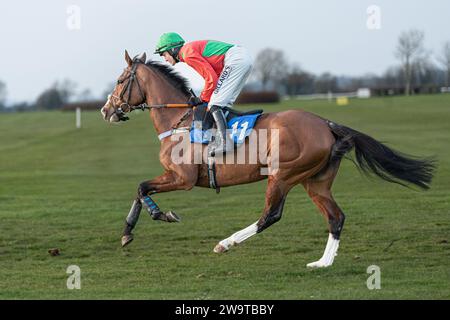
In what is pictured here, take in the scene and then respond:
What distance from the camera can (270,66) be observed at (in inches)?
3115

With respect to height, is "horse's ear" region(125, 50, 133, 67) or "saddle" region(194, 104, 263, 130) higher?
"horse's ear" region(125, 50, 133, 67)

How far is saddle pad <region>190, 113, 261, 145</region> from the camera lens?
8422 mm

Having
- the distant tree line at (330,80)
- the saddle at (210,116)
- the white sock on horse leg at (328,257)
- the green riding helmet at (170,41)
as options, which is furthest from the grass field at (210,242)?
the distant tree line at (330,80)

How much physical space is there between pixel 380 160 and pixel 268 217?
152cm

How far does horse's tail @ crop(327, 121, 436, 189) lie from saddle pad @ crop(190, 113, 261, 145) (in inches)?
35.9

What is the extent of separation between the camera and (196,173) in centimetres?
864

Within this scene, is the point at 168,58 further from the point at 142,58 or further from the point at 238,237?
the point at 238,237

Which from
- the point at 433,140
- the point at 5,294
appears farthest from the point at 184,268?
the point at 433,140

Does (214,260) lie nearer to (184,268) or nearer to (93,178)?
(184,268)

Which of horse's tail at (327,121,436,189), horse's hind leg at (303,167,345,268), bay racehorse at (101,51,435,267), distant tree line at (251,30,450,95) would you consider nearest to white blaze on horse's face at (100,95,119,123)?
bay racehorse at (101,51,435,267)

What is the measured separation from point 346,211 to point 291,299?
6.46 m

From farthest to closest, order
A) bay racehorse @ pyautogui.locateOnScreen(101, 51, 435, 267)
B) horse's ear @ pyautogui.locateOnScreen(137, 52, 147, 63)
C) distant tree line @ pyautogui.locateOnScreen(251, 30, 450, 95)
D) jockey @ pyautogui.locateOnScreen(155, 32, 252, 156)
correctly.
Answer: distant tree line @ pyautogui.locateOnScreen(251, 30, 450, 95) → horse's ear @ pyautogui.locateOnScreen(137, 52, 147, 63) → jockey @ pyautogui.locateOnScreen(155, 32, 252, 156) → bay racehorse @ pyautogui.locateOnScreen(101, 51, 435, 267)

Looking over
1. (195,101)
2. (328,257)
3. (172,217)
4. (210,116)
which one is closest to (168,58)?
(195,101)

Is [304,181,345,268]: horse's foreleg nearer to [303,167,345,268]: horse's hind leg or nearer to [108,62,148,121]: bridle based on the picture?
[303,167,345,268]: horse's hind leg
